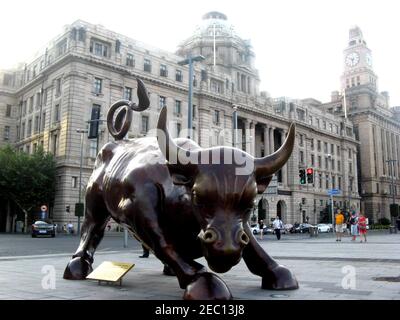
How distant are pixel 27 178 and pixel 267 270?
121 ft

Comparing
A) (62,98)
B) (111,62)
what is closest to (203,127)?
(111,62)

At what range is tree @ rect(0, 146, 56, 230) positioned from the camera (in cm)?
3828

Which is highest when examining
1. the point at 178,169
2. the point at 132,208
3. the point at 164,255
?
the point at 178,169

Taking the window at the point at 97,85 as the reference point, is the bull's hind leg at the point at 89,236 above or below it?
below

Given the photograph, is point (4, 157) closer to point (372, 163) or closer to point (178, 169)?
point (178, 169)

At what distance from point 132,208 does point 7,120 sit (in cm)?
5310

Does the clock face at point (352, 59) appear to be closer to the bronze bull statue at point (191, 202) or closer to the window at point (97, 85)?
the window at point (97, 85)

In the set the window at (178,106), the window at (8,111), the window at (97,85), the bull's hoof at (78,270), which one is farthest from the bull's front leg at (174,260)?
the window at (8,111)

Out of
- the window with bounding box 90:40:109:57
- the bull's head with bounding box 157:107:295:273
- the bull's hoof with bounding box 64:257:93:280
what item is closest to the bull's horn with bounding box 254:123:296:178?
the bull's head with bounding box 157:107:295:273

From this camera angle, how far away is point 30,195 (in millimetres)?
39000

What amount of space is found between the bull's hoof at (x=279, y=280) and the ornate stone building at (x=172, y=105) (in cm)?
1684

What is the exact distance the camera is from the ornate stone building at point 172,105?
134ft

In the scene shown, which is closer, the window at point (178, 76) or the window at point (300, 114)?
the window at point (178, 76)

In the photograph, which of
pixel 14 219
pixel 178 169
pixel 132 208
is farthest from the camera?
Answer: pixel 14 219
